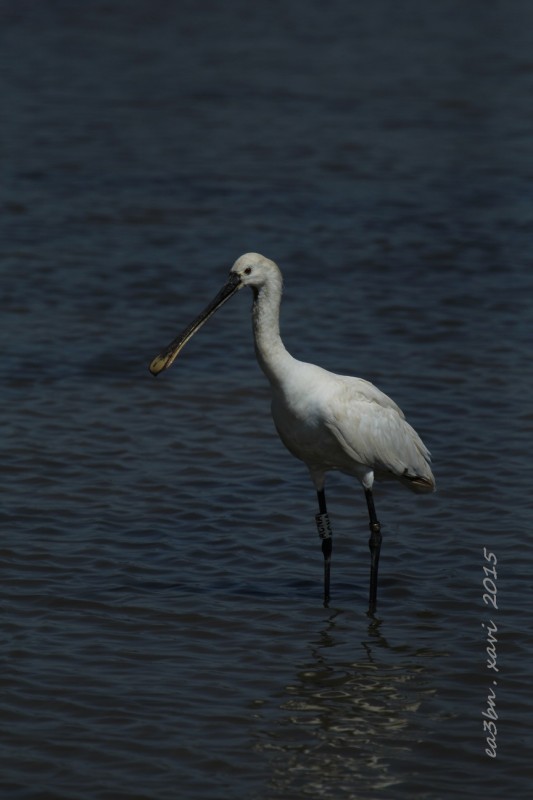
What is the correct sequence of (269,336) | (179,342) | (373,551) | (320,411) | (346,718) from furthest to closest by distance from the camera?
1. (179,342)
2. (373,551)
3. (269,336)
4. (320,411)
5. (346,718)

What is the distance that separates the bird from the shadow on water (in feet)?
2.02

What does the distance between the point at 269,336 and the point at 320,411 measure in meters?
0.53

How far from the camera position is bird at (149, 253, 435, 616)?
9266 millimetres

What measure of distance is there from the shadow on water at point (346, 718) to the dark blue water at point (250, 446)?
0.06 ft

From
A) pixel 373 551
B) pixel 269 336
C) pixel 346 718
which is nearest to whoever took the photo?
pixel 346 718

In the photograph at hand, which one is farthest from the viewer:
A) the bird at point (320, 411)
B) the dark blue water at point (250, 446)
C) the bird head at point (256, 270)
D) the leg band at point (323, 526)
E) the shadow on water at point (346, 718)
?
the leg band at point (323, 526)

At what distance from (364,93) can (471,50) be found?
14.1 ft

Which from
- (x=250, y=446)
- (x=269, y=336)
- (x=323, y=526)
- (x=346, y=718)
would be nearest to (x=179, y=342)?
(x=269, y=336)

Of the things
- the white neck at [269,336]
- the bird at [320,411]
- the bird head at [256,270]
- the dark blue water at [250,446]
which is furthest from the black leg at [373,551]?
the bird head at [256,270]

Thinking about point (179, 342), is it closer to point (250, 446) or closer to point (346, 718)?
point (250, 446)

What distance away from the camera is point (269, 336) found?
30.6 feet

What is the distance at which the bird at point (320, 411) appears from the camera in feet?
30.4

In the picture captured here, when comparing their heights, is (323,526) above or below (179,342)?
below

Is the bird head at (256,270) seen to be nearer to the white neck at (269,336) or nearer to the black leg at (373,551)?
the white neck at (269,336)
